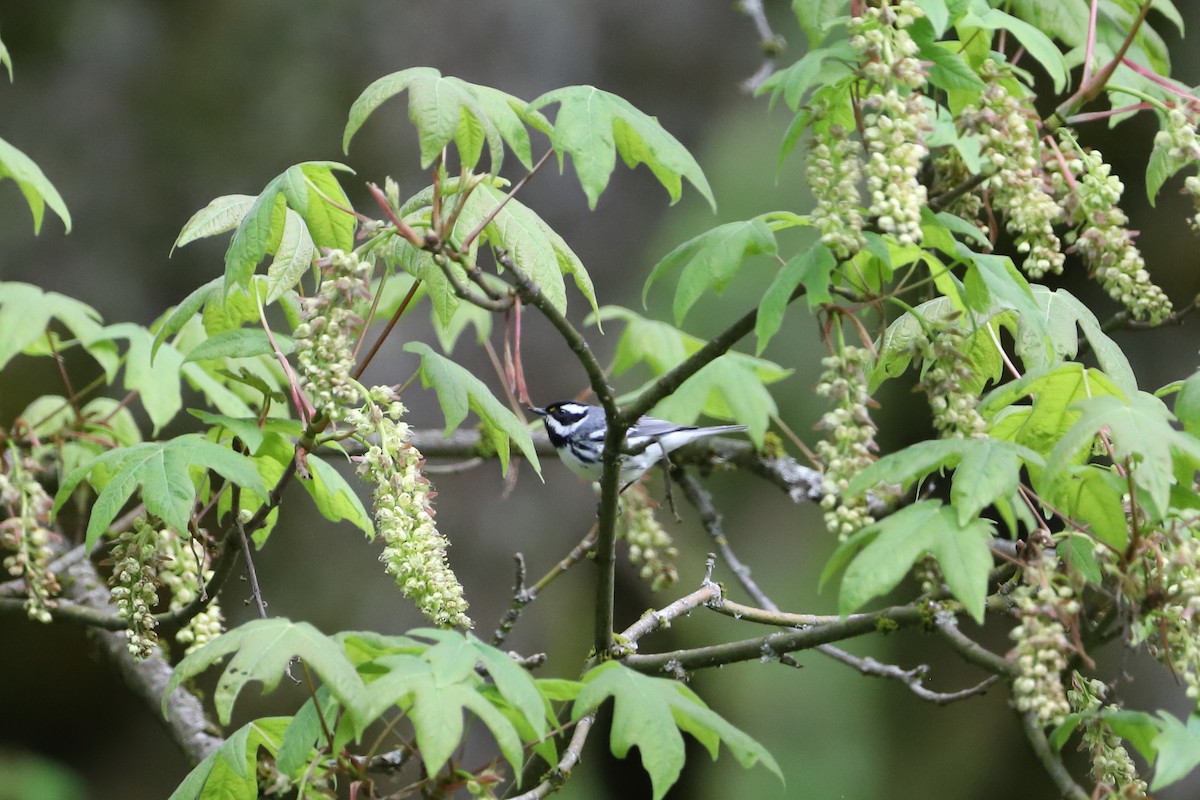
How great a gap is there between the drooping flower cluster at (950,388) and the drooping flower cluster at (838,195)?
0.14 meters

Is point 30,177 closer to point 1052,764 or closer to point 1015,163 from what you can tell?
point 1015,163

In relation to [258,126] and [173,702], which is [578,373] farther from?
[173,702]

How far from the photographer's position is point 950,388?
126 centimetres

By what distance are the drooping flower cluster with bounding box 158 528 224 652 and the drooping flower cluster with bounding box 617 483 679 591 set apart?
0.83 metres

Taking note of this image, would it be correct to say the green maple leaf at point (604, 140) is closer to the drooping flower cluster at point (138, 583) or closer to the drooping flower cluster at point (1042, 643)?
the drooping flower cluster at point (1042, 643)

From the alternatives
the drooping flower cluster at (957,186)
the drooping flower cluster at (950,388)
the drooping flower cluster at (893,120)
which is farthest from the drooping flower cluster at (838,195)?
the drooping flower cluster at (957,186)

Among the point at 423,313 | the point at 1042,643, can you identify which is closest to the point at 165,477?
the point at 1042,643

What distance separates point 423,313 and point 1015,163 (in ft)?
9.22

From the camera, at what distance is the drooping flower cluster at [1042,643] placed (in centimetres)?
107

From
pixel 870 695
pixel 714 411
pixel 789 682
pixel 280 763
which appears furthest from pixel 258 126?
pixel 280 763

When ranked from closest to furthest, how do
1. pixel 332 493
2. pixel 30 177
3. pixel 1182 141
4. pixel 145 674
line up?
pixel 1182 141
pixel 332 493
pixel 30 177
pixel 145 674

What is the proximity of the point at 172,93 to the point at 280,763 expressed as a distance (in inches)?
153

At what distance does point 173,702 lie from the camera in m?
2.45

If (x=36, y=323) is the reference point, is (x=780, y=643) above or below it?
below
